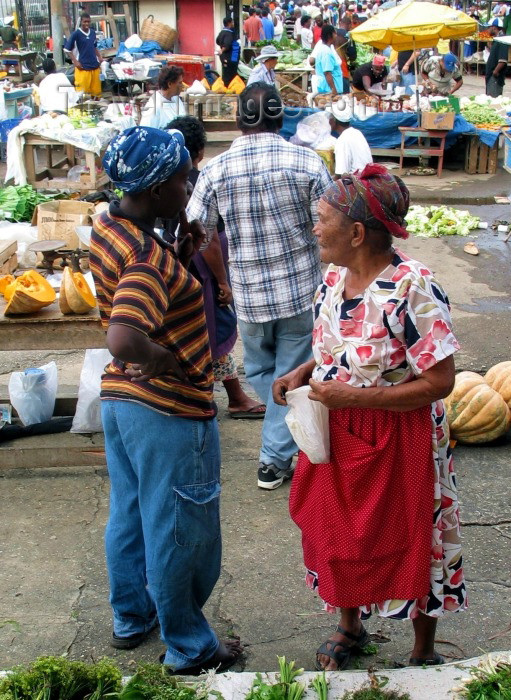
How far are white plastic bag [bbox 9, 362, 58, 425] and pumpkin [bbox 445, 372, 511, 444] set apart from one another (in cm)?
239

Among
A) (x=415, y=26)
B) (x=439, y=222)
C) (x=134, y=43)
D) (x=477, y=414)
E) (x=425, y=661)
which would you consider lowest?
(x=439, y=222)

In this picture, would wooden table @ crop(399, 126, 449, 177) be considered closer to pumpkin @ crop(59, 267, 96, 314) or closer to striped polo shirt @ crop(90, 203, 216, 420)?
pumpkin @ crop(59, 267, 96, 314)

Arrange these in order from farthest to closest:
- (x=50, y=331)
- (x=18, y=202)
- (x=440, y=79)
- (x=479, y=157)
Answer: (x=440, y=79) < (x=479, y=157) < (x=18, y=202) < (x=50, y=331)

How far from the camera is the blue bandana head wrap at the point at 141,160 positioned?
2.48m

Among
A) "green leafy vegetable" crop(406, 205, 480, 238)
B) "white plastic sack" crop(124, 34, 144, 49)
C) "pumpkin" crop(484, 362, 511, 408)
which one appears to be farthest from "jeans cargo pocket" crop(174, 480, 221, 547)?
"white plastic sack" crop(124, 34, 144, 49)

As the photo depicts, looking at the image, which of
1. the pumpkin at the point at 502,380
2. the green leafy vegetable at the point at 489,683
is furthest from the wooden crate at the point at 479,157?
the green leafy vegetable at the point at 489,683

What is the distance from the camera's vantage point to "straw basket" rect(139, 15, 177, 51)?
21922 millimetres

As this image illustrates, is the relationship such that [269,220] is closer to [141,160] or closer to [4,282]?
[4,282]

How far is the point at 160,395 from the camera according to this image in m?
2.60

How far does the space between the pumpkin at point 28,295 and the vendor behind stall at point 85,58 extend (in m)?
14.5

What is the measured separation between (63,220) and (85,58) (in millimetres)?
12335

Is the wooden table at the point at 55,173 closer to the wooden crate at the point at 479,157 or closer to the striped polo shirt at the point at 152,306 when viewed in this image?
the wooden crate at the point at 479,157

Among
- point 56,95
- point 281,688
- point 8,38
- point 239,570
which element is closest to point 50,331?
point 239,570

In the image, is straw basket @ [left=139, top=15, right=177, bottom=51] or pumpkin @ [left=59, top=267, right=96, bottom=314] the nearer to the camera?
pumpkin @ [left=59, top=267, right=96, bottom=314]
